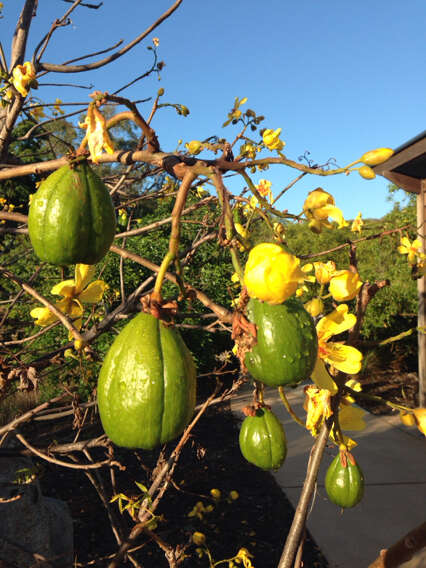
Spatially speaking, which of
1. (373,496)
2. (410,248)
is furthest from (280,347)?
(373,496)

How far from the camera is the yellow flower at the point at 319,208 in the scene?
35.0 inches

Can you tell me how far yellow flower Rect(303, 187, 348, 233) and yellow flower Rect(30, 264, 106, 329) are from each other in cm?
74

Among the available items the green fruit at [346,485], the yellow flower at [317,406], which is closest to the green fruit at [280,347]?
the yellow flower at [317,406]

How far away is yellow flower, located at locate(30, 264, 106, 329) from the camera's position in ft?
4.36

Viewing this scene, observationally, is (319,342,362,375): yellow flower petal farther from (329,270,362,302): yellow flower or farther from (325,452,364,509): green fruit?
(325,452,364,509): green fruit

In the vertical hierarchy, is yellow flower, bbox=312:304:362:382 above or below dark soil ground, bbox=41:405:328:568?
above

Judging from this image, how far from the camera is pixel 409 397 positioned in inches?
270

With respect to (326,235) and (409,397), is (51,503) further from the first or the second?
(326,235)

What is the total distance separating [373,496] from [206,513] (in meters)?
1.72

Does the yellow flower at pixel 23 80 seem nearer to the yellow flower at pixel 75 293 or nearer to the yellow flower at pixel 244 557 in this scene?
the yellow flower at pixel 75 293

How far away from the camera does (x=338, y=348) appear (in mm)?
1190

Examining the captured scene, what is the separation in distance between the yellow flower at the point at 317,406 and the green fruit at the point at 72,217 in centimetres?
72

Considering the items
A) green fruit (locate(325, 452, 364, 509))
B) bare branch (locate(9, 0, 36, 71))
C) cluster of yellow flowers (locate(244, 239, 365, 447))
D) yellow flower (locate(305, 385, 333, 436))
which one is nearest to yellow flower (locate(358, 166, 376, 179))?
cluster of yellow flowers (locate(244, 239, 365, 447))

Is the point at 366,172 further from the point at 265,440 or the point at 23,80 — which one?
the point at 23,80
